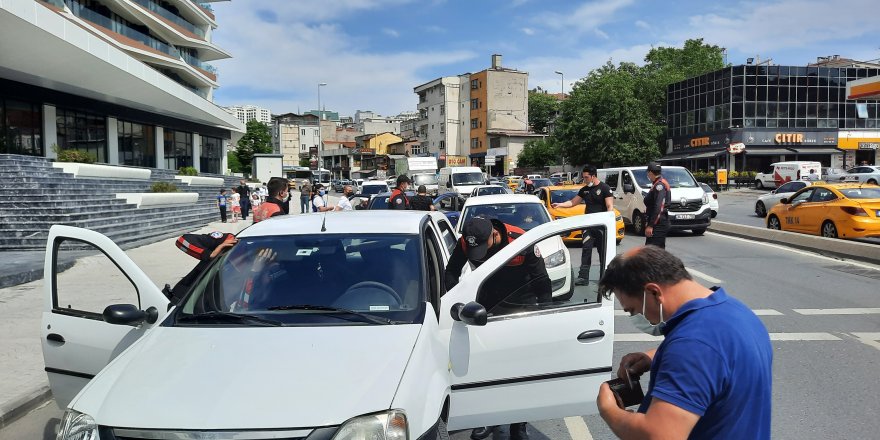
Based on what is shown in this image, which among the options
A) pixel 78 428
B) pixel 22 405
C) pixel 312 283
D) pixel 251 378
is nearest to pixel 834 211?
pixel 312 283

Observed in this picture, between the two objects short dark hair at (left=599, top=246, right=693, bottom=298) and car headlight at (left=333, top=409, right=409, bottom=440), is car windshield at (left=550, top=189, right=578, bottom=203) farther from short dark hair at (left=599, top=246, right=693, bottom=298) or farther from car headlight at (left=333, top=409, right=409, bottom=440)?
short dark hair at (left=599, top=246, right=693, bottom=298)

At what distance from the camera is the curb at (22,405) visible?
4.88 metres

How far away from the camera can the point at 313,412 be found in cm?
249

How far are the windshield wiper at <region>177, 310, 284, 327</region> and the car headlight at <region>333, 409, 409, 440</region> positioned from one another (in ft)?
3.26

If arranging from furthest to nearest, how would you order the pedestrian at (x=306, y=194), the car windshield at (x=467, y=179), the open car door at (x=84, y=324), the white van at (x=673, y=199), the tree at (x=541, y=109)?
the tree at (x=541, y=109), the car windshield at (x=467, y=179), the pedestrian at (x=306, y=194), the white van at (x=673, y=199), the open car door at (x=84, y=324)

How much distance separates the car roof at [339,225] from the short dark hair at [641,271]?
2.04 meters

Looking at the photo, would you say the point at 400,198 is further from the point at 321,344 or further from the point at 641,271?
the point at 641,271

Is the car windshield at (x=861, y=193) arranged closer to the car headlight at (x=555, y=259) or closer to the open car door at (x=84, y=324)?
the car headlight at (x=555, y=259)

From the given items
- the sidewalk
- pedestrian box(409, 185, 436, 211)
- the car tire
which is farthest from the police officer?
the car tire

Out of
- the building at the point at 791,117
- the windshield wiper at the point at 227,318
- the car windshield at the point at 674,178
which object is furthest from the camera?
the building at the point at 791,117

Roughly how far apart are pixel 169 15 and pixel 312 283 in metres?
48.8

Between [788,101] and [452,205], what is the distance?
46.3 metres

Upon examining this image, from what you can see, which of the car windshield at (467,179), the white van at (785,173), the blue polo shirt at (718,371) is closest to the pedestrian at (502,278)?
the blue polo shirt at (718,371)

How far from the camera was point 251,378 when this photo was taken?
2.69m
